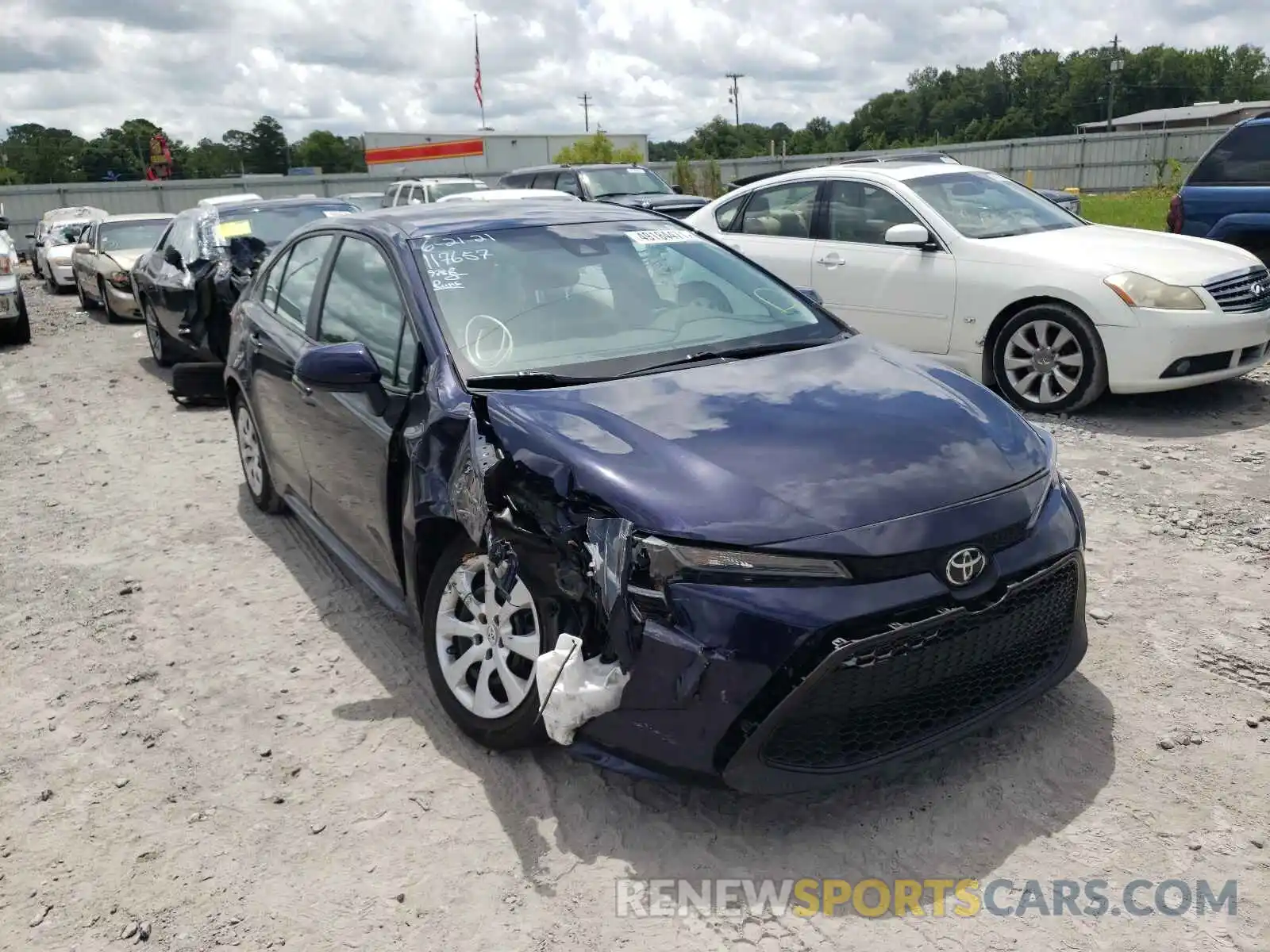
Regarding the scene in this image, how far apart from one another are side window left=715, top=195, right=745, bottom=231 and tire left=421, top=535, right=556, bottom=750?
618 centimetres

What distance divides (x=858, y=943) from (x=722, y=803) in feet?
2.10

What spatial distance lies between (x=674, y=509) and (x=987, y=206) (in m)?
5.89

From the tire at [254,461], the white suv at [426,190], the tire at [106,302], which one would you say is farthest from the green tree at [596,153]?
the tire at [254,461]

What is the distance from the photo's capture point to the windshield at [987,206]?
24.2 feet

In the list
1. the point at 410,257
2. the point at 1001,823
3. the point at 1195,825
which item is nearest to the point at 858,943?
the point at 1001,823

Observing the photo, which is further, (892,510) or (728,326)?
(728,326)

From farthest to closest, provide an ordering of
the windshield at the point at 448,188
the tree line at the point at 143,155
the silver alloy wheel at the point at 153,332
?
1. the tree line at the point at 143,155
2. the windshield at the point at 448,188
3. the silver alloy wheel at the point at 153,332

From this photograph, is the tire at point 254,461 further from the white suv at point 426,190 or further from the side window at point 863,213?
the white suv at point 426,190

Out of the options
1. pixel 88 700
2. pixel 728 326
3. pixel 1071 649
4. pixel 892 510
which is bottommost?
pixel 88 700

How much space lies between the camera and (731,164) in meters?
36.3

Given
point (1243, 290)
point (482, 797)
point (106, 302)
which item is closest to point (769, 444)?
point (482, 797)

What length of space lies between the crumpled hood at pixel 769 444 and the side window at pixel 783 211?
→ 16.1 feet

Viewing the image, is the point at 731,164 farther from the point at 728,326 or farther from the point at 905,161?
the point at 728,326

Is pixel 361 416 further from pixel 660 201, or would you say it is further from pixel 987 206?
pixel 660 201
